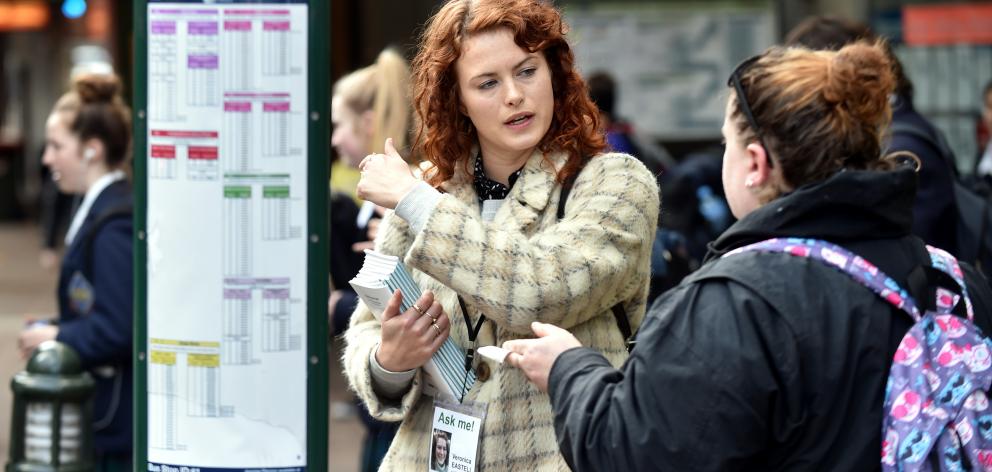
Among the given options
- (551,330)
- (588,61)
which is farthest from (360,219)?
(588,61)

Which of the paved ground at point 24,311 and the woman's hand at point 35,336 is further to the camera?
the paved ground at point 24,311

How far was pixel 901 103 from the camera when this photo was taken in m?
4.89

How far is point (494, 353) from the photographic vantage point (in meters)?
2.82

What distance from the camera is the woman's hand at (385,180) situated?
2961 millimetres

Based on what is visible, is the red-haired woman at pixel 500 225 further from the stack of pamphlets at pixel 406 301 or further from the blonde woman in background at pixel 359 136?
the blonde woman in background at pixel 359 136

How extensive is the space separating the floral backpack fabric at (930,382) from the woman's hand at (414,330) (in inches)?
27.2

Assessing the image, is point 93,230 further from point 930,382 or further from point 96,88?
point 930,382

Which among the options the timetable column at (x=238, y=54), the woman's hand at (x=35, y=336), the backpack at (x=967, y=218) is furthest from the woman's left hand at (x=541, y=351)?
the woman's hand at (x=35, y=336)

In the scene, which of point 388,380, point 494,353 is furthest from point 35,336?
point 494,353

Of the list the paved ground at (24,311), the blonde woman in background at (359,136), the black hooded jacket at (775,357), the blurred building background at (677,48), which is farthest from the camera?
the blurred building background at (677,48)

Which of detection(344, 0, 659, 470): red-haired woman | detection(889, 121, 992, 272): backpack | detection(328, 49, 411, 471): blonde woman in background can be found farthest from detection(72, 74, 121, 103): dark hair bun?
detection(889, 121, 992, 272): backpack

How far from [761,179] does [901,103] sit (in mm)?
2483

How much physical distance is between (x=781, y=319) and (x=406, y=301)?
858mm

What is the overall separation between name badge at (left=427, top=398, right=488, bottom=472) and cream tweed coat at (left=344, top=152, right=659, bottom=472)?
2cm
